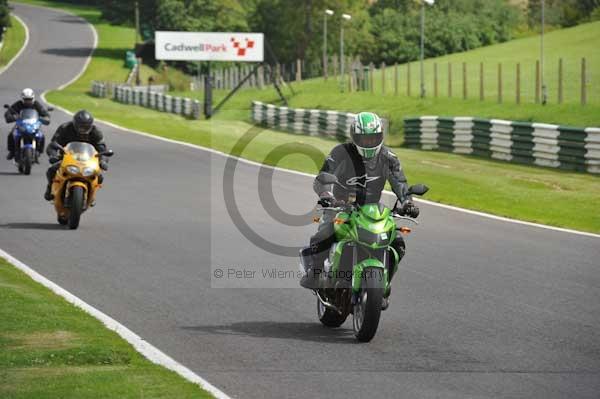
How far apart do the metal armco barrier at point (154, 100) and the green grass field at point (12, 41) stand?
81.4ft

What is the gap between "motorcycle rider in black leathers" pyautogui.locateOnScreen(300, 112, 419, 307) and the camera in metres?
9.69

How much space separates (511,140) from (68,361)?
2303cm

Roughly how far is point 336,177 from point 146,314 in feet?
8.03

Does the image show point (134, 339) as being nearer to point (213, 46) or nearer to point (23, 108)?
point (23, 108)

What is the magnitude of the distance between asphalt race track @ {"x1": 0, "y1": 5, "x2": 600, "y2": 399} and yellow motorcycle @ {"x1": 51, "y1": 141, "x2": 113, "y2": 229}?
0.99ft

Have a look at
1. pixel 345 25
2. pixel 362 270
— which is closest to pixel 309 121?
pixel 362 270

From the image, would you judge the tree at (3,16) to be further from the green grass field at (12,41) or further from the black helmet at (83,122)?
the black helmet at (83,122)

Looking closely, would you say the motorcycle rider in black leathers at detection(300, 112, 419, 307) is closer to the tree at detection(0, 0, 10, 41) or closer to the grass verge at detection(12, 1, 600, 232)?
the grass verge at detection(12, 1, 600, 232)

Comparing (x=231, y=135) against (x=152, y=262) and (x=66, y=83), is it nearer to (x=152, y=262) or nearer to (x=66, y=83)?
(x=152, y=262)

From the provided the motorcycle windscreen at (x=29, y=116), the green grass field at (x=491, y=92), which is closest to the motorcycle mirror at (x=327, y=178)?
the motorcycle windscreen at (x=29, y=116)

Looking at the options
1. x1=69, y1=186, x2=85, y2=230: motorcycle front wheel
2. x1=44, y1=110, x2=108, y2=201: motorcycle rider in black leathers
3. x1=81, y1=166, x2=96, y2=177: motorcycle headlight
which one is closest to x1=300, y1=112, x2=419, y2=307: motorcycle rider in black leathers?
x1=69, y1=186, x2=85, y2=230: motorcycle front wheel

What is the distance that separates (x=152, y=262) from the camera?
45.8 ft

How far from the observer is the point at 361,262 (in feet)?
31.0

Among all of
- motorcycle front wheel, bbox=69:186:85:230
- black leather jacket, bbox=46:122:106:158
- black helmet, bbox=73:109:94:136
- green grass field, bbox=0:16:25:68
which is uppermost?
green grass field, bbox=0:16:25:68
